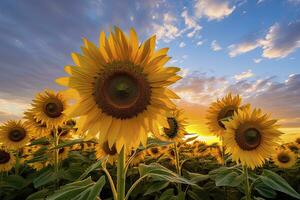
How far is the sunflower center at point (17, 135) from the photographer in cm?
1021

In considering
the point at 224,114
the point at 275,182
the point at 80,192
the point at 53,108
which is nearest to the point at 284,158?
the point at 224,114

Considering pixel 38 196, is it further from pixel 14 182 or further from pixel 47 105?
pixel 47 105

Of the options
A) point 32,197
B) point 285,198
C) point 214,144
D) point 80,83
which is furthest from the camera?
point 214,144

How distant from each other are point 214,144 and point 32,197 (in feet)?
17.4

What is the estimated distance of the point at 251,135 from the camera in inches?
238

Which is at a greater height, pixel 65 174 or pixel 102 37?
pixel 102 37

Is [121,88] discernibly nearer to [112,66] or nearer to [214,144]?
[112,66]

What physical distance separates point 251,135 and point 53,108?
195 inches

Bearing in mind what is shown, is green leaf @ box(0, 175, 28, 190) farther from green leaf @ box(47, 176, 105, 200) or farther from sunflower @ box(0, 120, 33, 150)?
green leaf @ box(47, 176, 105, 200)

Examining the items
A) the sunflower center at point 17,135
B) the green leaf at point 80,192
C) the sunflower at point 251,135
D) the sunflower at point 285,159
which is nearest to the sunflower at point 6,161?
the sunflower center at point 17,135

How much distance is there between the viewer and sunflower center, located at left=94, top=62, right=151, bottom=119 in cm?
360

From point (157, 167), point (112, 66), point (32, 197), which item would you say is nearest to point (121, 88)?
point (112, 66)

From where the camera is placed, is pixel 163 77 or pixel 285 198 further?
pixel 285 198

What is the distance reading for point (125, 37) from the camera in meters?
3.42
